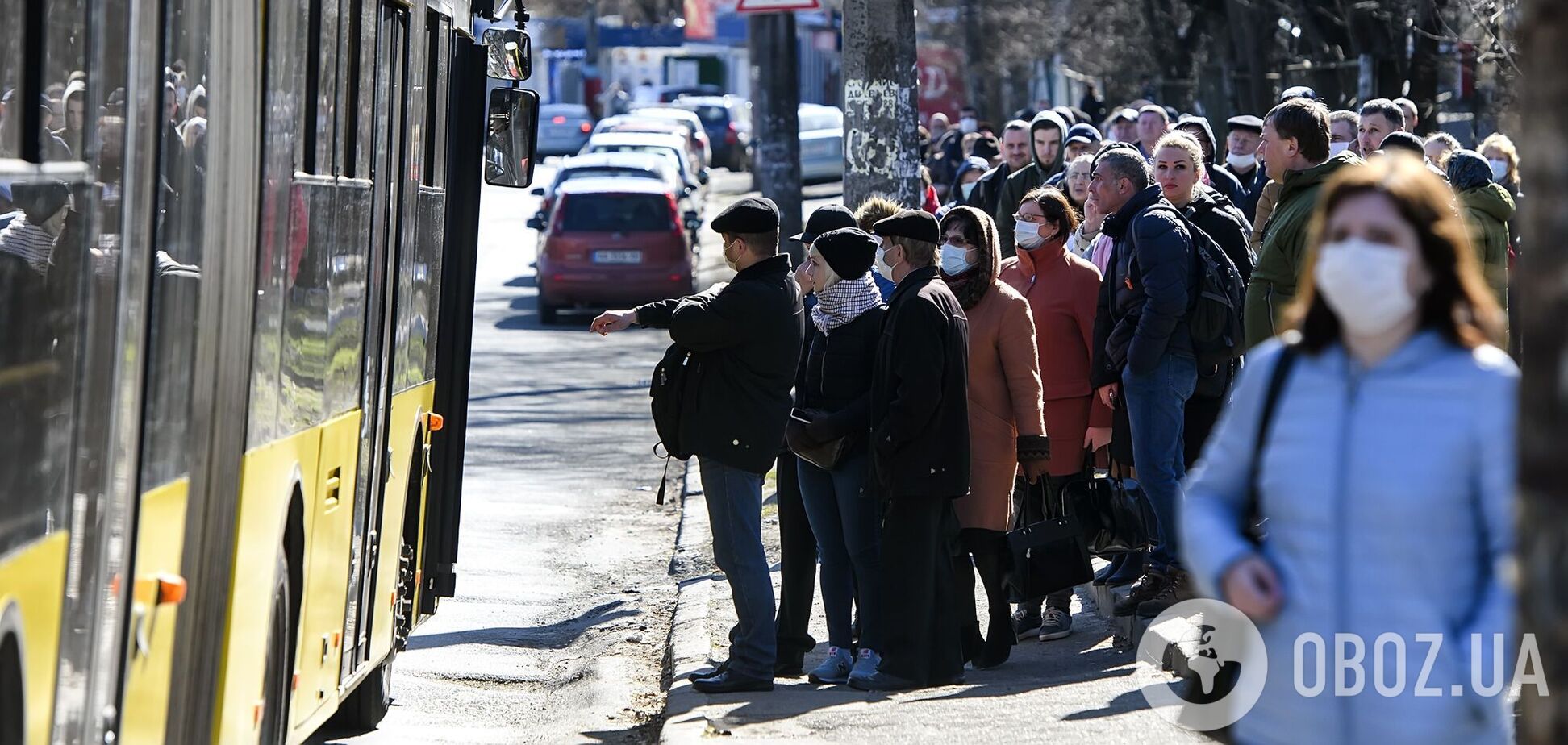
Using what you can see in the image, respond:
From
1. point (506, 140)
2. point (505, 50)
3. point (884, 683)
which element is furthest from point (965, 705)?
point (505, 50)

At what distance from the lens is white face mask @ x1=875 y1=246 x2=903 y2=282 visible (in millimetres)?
7406

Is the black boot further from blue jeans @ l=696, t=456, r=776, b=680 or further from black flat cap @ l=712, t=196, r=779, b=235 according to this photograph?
black flat cap @ l=712, t=196, r=779, b=235

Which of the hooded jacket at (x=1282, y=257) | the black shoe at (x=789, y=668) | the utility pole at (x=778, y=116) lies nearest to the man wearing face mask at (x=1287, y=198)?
the hooded jacket at (x=1282, y=257)

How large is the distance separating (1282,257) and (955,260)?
3.76 ft

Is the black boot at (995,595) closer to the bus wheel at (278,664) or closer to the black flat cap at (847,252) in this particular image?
the black flat cap at (847,252)

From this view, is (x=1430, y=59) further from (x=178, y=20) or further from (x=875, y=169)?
(x=178, y=20)

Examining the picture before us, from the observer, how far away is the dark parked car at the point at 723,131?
52688 mm

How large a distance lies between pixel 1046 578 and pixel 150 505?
13.9 feet

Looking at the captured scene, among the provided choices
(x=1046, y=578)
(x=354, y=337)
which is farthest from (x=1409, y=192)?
(x=1046, y=578)

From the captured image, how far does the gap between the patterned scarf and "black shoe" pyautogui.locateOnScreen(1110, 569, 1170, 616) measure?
62.7 inches

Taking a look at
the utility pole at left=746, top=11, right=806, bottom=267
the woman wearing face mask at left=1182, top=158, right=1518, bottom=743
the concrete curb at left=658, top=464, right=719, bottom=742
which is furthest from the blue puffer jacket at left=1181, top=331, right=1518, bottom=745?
the utility pole at left=746, top=11, right=806, bottom=267

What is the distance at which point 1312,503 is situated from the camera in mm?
3178

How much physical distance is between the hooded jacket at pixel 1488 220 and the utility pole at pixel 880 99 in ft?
11.1

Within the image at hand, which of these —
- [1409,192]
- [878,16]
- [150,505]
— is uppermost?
[878,16]
